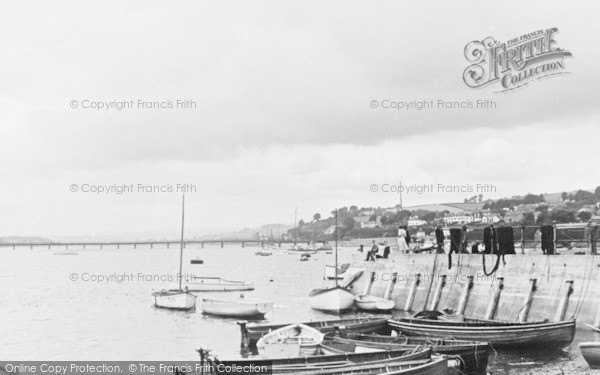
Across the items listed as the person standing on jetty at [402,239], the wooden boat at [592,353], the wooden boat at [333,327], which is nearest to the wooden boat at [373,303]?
the person standing on jetty at [402,239]

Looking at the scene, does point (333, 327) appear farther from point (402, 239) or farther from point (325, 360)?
point (402, 239)

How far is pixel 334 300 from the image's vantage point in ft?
183

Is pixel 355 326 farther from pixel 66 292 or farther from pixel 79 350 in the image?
pixel 66 292

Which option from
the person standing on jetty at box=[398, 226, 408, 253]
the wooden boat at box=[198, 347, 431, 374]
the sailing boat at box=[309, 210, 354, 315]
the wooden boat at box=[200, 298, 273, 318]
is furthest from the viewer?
the person standing on jetty at box=[398, 226, 408, 253]

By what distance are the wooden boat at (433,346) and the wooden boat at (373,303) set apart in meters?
19.4

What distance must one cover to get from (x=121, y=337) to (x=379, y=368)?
1235 inches

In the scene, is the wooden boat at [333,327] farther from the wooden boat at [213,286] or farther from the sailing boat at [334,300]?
the wooden boat at [213,286]

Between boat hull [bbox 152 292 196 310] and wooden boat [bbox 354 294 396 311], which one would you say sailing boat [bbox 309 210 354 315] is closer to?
wooden boat [bbox 354 294 396 311]

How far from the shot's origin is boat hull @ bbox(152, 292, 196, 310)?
206ft

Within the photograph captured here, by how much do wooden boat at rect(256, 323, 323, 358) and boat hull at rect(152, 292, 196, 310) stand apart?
3295cm

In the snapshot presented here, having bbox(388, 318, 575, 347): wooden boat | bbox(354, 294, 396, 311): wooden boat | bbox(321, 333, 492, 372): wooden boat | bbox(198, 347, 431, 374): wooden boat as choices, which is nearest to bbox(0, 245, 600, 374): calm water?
bbox(388, 318, 575, 347): wooden boat

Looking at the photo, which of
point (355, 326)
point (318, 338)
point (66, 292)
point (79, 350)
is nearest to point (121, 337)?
point (79, 350)

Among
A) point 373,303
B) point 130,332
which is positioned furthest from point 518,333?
point 130,332

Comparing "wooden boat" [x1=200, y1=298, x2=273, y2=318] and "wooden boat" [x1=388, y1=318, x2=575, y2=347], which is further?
"wooden boat" [x1=200, y1=298, x2=273, y2=318]
